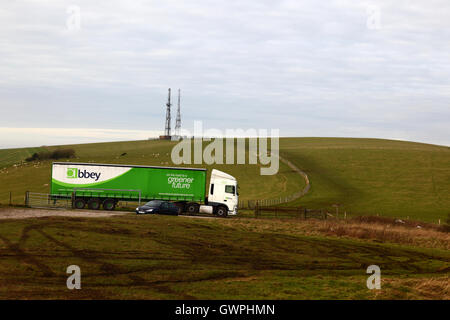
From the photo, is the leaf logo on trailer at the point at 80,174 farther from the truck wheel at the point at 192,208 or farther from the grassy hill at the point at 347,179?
the grassy hill at the point at 347,179

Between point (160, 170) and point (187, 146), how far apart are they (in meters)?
65.8

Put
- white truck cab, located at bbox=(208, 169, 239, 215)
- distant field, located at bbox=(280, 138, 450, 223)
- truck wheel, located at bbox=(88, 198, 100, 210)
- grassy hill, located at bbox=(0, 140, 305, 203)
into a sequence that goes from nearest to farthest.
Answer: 1. white truck cab, located at bbox=(208, 169, 239, 215)
2. truck wheel, located at bbox=(88, 198, 100, 210)
3. distant field, located at bbox=(280, 138, 450, 223)
4. grassy hill, located at bbox=(0, 140, 305, 203)

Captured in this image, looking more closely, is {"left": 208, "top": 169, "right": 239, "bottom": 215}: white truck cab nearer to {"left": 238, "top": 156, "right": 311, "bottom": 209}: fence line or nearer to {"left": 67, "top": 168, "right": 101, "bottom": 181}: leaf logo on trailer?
{"left": 238, "top": 156, "right": 311, "bottom": 209}: fence line

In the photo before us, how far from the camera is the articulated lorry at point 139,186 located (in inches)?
1898

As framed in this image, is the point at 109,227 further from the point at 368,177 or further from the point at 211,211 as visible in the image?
the point at 368,177

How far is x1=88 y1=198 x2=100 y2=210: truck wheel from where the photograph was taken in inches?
1927

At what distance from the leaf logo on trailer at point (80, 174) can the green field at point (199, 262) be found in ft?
48.8

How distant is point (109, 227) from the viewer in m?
31.5

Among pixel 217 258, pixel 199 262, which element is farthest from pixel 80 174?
pixel 199 262

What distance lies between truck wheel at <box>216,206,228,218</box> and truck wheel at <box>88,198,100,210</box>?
11426mm

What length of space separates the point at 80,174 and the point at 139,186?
581 centimetres

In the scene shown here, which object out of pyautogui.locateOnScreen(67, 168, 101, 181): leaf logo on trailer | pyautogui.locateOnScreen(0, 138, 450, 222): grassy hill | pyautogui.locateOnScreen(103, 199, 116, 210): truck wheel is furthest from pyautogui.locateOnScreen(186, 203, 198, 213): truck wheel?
pyautogui.locateOnScreen(0, 138, 450, 222): grassy hill

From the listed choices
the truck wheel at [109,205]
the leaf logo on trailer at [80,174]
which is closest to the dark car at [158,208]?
the truck wheel at [109,205]
